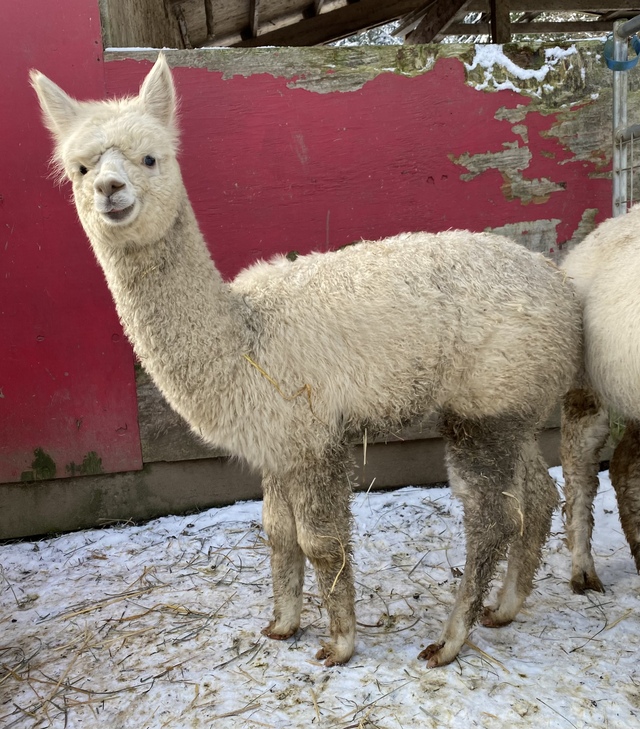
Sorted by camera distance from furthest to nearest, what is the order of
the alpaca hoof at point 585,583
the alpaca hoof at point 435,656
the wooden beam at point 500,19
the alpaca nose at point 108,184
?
the wooden beam at point 500,19, the alpaca hoof at point 585,583, the alpaca hoof at point 435,656, the alpaca nose at point 108,184

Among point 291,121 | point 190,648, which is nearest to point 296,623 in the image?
point 190,648

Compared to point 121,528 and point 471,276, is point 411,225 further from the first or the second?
point 121,528

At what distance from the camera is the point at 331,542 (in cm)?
253

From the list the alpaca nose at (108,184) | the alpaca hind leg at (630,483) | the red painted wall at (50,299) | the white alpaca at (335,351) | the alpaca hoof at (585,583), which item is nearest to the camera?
the alpaca nose at (108,184)

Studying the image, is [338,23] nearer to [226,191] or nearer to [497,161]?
[497,161]

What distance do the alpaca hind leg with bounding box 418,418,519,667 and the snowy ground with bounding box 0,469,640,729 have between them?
15 cm

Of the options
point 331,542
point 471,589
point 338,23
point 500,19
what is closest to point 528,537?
point 471,589

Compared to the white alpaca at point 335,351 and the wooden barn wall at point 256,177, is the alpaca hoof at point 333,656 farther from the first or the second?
the wooden barn wall at point 256,177

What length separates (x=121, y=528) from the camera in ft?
13.5

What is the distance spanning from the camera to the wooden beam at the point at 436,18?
747cm

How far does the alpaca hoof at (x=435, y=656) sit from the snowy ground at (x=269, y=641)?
0.12 feet

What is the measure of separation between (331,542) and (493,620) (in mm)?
969

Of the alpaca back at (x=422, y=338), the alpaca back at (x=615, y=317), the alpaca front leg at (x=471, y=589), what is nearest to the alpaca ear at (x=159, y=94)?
the alpaca back at (x=422, y=338)

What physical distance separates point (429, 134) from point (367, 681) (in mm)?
3107
